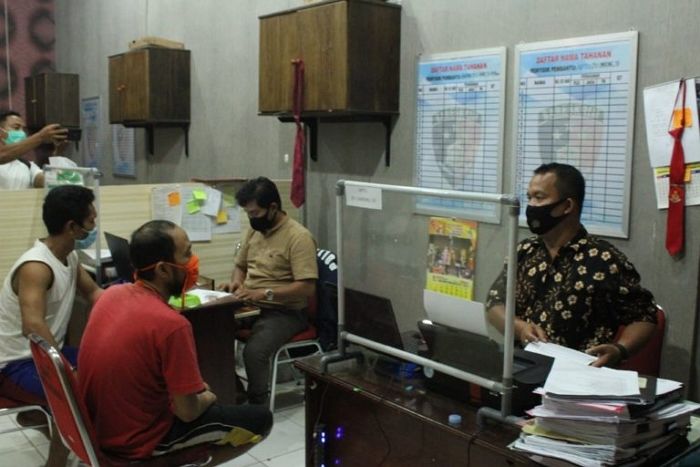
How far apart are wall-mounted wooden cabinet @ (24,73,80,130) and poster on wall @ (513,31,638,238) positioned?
557 cm

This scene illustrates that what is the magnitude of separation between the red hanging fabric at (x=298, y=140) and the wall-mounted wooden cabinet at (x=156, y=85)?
4.98 feet

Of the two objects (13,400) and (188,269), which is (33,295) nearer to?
(13,400)

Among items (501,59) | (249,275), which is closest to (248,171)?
(249,275)

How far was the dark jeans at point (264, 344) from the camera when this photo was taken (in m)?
Answer: 3.43

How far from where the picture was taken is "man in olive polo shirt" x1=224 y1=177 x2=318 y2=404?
137 inches

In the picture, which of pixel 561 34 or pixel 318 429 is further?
pixel 561 34

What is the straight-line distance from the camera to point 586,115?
9.59ft

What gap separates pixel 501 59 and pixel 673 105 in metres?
0.86

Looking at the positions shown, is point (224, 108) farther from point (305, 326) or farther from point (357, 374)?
point (357, 374)

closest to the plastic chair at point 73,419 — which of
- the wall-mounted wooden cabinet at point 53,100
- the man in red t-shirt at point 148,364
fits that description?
the man in red t-shirt at point 148,364

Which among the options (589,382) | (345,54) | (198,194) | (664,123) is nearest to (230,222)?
(198,194)

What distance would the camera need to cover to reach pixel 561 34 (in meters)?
3.01

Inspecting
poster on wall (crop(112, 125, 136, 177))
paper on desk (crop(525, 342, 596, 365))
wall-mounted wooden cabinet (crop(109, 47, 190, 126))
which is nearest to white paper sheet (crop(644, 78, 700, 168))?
paper on desk (crop(525, 342, 596, 365))

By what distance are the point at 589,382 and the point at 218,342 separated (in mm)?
2016
